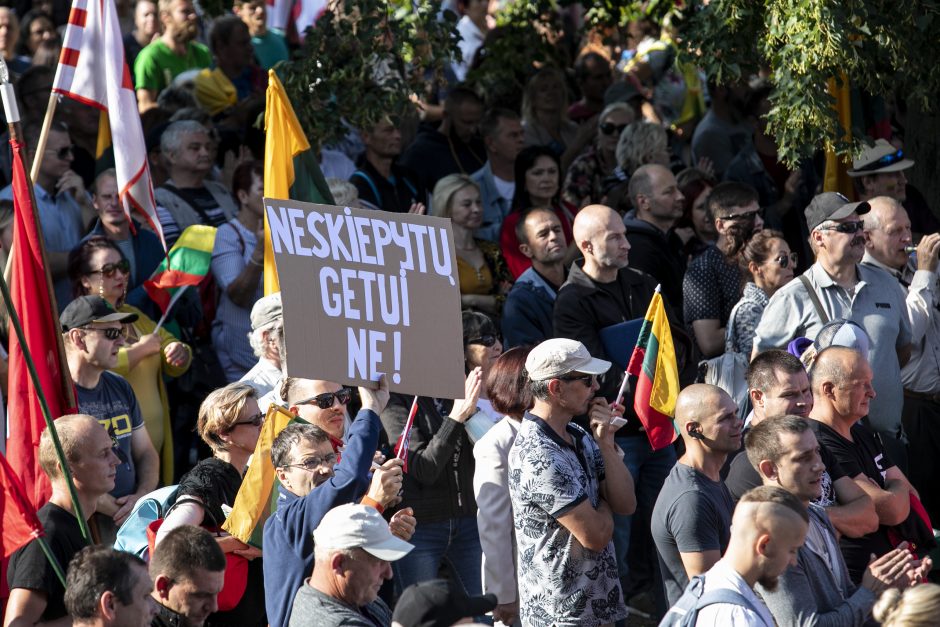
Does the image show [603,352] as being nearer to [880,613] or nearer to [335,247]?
[335,247]

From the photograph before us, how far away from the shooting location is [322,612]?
4895 mm

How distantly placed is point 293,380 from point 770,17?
11.7ft

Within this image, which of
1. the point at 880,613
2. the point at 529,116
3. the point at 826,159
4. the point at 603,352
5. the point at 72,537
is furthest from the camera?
the point at 529,116

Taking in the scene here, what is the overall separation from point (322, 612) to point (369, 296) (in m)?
1.54

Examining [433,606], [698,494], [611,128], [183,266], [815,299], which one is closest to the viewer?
[433,606]

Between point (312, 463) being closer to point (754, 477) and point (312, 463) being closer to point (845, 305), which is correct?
point (754, 477)

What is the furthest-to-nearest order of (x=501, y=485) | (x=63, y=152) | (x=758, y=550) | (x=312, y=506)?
(x=63, y=152)
(x=501, y=485)
(x=312, y=506)
(x=758, y=550)

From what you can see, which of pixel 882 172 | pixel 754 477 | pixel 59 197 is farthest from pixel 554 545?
pixel 59 197

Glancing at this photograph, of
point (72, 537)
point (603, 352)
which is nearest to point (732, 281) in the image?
point (603, 352)

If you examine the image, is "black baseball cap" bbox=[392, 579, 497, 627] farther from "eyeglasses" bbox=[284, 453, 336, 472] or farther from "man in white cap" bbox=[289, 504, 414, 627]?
"eyeglasses" bbox=[284, 453, 336, 472]

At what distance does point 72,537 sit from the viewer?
578 cm

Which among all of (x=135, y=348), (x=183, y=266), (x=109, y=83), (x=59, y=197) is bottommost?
(x=135, y=348)

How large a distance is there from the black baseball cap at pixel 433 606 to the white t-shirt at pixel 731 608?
2.64 feet

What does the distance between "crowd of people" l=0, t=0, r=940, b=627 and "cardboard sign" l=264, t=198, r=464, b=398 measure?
0.20 m
